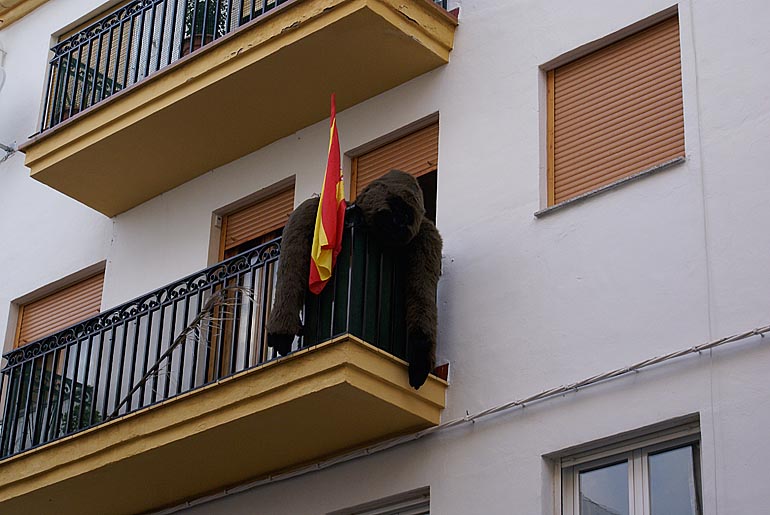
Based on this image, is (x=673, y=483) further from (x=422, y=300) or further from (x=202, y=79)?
(x=202, y=79)

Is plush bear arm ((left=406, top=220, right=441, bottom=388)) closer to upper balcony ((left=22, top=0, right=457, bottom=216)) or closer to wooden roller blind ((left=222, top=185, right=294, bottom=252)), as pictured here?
upper balcony ((left=22, top=0, right=457, bottom=216))

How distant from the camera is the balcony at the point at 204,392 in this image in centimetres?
1109

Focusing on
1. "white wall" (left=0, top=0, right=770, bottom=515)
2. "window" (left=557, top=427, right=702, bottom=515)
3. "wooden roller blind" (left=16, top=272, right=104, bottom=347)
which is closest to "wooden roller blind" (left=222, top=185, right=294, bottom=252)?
"white wall" (left=0, top=0, right=770, bottom=515)

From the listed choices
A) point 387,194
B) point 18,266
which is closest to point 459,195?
point 387,194

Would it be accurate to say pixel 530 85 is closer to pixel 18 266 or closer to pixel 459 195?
pixel 459 195

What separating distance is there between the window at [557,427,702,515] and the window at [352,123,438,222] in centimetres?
276

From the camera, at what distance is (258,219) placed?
13.7m

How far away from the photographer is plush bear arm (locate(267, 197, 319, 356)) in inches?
439

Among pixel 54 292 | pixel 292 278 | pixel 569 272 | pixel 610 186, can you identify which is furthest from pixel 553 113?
pixel 54 292

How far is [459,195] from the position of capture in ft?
39.2

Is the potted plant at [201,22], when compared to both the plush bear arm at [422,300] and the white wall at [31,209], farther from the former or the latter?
the plush bear arm at [422,300]

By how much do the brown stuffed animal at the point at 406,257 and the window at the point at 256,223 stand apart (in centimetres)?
188

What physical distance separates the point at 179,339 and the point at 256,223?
5.93ft

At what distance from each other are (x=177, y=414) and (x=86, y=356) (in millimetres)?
1852
